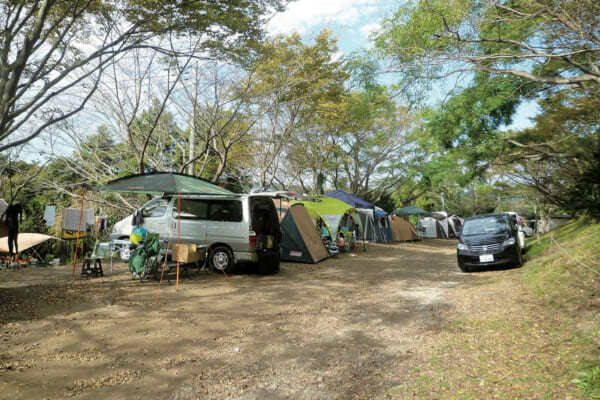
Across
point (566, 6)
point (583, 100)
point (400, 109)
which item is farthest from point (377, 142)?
point (566, 6)

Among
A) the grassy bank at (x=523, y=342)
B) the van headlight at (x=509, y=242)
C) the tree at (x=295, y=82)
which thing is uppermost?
the tree at (x=295, y=82)

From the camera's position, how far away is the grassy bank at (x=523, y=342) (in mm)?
2697

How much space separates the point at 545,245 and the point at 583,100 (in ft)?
13.2

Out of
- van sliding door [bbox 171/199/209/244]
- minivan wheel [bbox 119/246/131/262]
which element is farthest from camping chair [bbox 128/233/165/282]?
minivan wheel [bbox 119/246/131/262]

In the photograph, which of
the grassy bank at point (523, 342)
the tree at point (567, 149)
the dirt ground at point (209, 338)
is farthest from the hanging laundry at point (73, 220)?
the tree at point (567, 149)

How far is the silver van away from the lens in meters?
8.21

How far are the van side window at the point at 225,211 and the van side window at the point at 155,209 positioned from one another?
143cm

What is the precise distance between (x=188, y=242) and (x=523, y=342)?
706 centimetres

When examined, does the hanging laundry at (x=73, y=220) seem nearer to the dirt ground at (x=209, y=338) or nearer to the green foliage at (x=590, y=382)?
the dirt ground at (x=209, y=338)

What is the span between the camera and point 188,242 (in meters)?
8.51

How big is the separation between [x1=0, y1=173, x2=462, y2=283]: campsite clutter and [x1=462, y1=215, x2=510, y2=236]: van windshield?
15.0 feet

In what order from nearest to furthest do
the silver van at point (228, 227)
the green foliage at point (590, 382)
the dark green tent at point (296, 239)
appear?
the green foliage at point (590, 382)
the silver van at point (228, 227)
the dark green tent at point (296, 239)

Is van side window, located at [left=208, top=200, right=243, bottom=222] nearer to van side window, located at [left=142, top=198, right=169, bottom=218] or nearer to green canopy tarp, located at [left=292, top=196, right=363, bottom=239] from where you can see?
van side window, located at [left=142, top=198, right=169, bottom=218]

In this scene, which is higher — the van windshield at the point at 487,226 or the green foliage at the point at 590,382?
the van windshield at the point at 487,226
